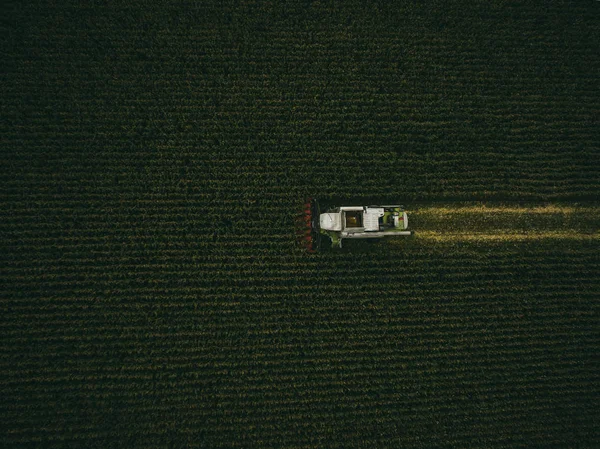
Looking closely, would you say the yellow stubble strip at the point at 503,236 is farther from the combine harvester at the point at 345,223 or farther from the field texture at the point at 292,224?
the combine harvester at the point at 345,223

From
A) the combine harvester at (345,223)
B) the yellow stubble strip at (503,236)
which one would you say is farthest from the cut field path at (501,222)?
the combine harvester at (345,223)

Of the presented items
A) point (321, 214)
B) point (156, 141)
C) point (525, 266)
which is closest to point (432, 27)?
point (321, 214)

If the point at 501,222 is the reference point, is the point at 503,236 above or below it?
below

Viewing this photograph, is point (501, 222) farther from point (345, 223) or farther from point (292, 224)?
point (292, 224)

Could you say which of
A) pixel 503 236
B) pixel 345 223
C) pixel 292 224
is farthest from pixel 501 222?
pixel 292 224

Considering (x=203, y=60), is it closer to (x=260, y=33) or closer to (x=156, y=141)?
(x=260, y=33)

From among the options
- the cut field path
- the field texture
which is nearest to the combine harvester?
the field texture
